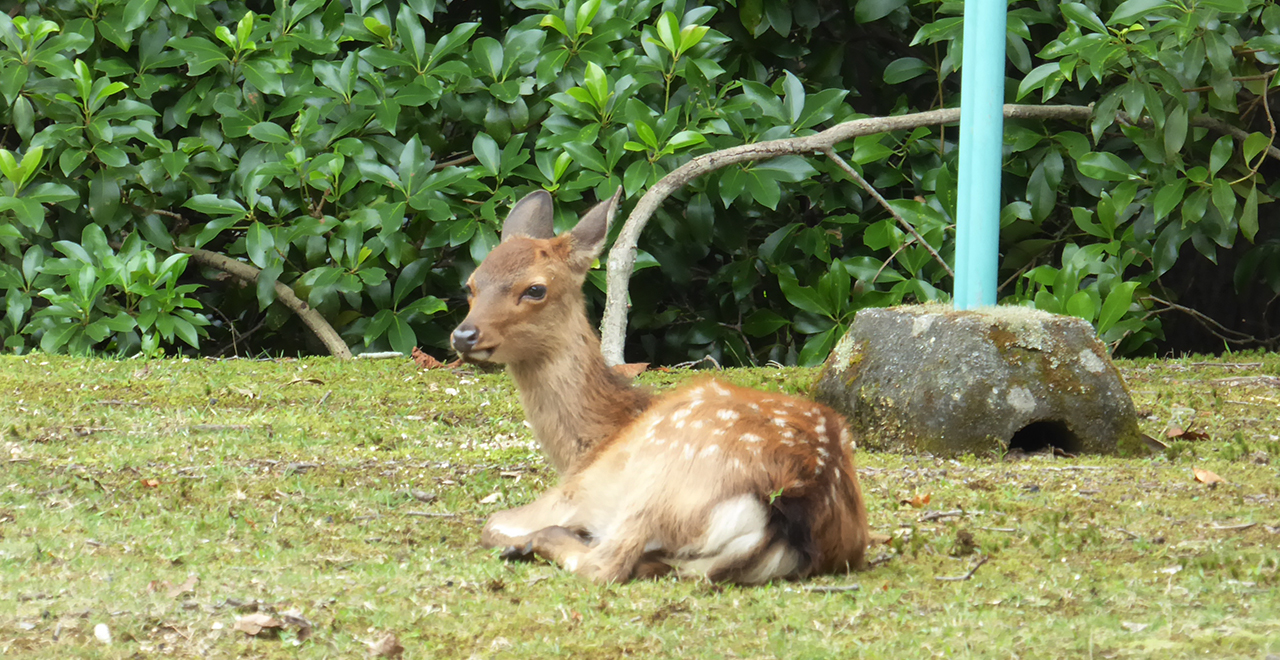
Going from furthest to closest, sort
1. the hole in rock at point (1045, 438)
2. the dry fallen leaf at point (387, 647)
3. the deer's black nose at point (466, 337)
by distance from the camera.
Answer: the hole in rock at point (1045, 438), the deer's black nose at point (466, 337), the dry fallen leaf at point (387, 647)

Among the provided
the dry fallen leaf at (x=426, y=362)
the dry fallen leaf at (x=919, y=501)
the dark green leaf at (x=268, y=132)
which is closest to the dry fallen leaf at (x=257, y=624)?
the dry fallen leaf at (x=919, y=501)

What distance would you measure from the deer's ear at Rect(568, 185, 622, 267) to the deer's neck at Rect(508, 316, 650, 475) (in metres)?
0.28

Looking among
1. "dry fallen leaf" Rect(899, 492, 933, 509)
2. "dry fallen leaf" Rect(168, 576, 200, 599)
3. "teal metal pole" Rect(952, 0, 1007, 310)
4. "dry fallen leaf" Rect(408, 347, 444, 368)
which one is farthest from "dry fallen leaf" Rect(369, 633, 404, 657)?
"dry fallen leaf" Rect(408, 347, 444, 368)

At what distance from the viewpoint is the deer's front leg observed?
142 inches

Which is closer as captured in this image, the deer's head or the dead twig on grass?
the dead twig on grass

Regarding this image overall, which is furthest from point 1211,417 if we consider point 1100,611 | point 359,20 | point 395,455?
point 359,20

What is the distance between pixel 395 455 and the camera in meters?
4.77

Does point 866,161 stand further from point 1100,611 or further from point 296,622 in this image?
point 296,622

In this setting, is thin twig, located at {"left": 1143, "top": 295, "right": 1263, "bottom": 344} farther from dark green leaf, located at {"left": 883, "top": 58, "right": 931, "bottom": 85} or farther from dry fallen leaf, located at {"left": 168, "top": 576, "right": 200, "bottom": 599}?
dry fallen leaf, located at {"left": 168, "top": 576, "right": 200, "bottom": 599}

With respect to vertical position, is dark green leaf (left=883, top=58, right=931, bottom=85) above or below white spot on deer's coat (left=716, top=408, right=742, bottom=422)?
above

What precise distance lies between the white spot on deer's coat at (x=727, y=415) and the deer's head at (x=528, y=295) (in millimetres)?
888

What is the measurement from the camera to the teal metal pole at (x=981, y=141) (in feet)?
16.6

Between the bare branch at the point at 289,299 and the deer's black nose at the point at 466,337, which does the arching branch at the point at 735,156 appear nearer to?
the deer's black nose at the point at 466,337

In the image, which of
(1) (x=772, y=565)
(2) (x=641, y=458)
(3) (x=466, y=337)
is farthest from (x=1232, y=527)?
(3) (x=466, y=337)
